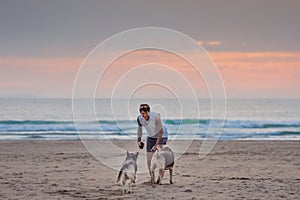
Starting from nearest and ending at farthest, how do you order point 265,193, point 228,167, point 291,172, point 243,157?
1. point 265,193
2. point 291,172
3. point 228,167
4. point 243,157

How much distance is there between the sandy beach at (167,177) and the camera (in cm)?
1130

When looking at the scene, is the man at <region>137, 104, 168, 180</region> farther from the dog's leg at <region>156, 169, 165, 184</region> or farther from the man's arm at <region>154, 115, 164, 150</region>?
the dog's leg at <region>156, 169, 165, 184</region>

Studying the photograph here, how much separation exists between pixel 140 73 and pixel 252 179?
3.59 metres

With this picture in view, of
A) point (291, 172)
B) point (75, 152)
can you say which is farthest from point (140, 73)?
point (75, 152)

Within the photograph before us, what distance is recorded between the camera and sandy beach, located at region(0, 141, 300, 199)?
445 inches

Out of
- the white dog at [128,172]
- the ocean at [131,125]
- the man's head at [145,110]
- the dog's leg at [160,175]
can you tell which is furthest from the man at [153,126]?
the ocean at [131,125]

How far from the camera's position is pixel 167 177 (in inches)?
536

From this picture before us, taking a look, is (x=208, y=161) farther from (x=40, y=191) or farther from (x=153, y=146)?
(x=40, y=191)

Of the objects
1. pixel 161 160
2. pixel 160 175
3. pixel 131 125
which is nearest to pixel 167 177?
pixel 160 175

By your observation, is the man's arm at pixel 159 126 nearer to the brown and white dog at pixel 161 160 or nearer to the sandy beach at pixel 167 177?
the brown and white dog at pixel 161 160

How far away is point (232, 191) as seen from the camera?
11.6 m

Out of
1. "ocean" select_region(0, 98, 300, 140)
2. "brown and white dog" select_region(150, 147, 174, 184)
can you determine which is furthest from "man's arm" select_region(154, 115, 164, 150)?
"ocean" select_region(0, 98, 300, 140)

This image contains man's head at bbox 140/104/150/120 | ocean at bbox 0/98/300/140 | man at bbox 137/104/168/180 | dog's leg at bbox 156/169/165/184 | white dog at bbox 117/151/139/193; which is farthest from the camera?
ocean at bbox 0/98/300/140

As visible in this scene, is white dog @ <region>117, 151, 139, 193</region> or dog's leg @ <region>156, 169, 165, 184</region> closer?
white dog @ <region>117, 151, 139, 193</region>
